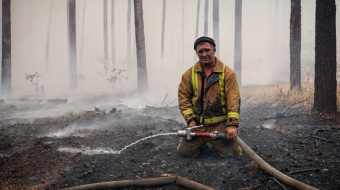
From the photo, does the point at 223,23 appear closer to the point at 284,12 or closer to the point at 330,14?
the point at 284,12

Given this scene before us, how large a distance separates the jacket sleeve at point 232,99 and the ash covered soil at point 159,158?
0.67 metres

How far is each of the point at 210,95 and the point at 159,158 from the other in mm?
1294

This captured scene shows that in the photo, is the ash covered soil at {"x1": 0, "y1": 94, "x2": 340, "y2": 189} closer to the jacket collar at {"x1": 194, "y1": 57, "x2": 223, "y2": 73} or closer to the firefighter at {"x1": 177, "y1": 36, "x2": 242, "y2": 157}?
the firefighter at {"x1": 177, "y1": 36, "x2": 242, "y2": 157}

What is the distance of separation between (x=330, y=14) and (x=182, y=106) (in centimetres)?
474

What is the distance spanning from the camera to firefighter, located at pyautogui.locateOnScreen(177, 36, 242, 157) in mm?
3338

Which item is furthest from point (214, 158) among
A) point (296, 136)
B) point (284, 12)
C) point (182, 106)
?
point (284, 12)

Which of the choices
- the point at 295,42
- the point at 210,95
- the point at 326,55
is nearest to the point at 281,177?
the point at 210,95

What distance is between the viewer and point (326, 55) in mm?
5637

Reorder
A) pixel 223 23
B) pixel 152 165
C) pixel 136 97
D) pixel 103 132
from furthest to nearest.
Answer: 1. pixel 223 23
2. pixel 136 97
3. pixel 103 132
4. pixel 152 165

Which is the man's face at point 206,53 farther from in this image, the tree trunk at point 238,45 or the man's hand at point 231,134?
the tree trunk at point 238,45

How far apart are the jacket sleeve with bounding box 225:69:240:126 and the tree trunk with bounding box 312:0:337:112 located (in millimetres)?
3679

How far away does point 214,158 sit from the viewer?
358 cm

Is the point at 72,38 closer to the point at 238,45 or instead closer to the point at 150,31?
the point at 238,45

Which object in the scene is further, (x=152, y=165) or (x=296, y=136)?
(x=296, y=136)
